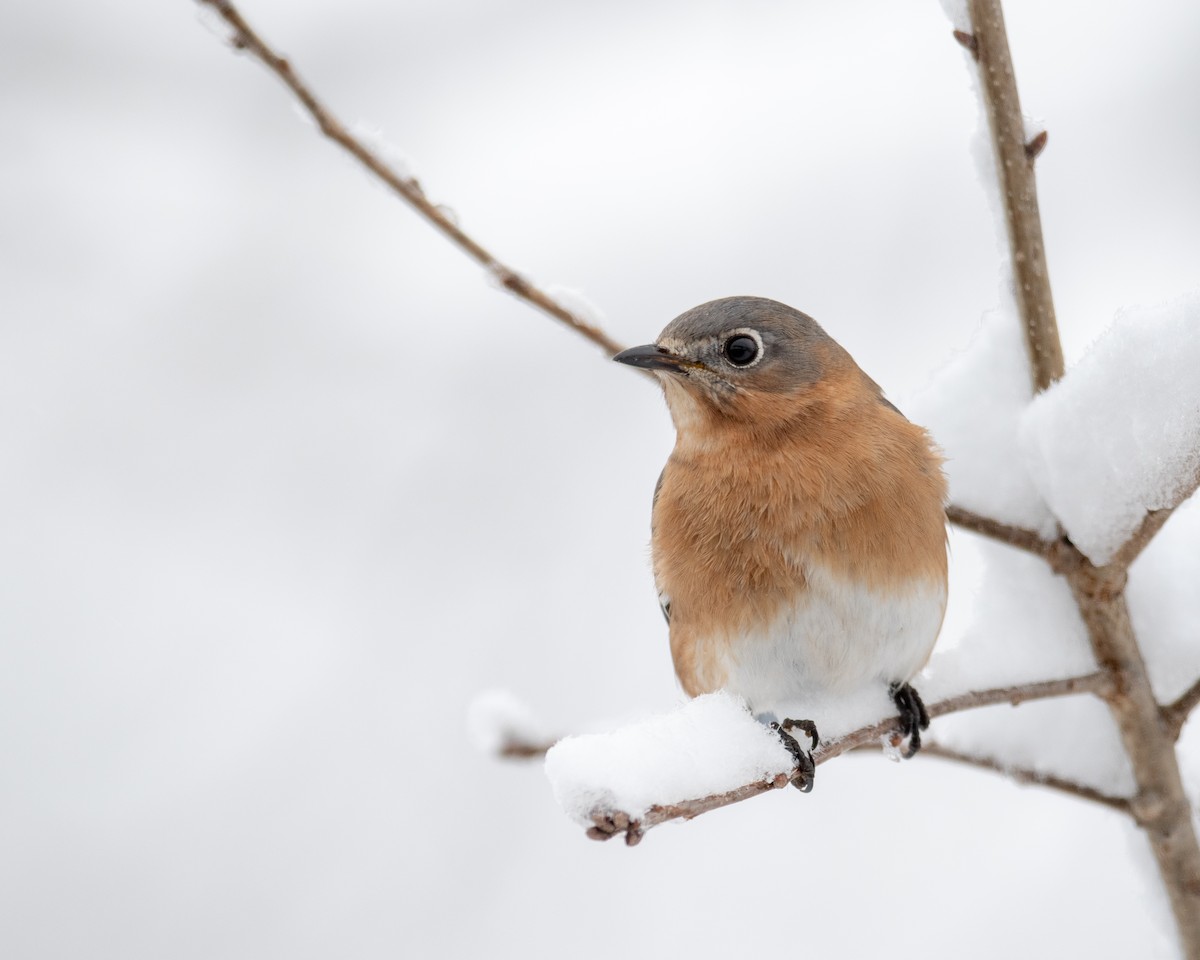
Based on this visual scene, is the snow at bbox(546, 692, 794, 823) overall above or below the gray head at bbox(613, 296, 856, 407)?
below

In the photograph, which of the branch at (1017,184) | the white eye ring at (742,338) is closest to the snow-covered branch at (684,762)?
the branch at (1017,184)

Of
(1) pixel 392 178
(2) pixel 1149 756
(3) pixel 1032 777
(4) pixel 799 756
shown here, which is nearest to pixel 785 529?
(4) pixel 799 756

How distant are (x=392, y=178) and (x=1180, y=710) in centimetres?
220

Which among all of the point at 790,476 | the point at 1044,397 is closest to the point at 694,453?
the point at 790,476

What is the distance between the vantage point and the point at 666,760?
2025 mm

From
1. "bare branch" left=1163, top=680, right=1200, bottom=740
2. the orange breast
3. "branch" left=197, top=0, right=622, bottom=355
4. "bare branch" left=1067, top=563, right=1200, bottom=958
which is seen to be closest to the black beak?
the orange breast

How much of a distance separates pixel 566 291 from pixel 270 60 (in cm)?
88

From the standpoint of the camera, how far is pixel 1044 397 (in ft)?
9.18

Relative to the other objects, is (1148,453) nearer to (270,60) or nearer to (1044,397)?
(1044,397)

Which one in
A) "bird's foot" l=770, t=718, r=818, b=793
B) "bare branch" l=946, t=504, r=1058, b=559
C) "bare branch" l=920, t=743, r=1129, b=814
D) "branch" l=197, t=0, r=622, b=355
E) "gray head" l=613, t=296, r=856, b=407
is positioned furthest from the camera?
"gray head" l=613, t=296, r=856, b=407

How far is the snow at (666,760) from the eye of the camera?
179cm

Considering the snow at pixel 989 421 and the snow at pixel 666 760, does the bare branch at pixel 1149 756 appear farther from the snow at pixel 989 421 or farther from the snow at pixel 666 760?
the snow at pixel 666 760

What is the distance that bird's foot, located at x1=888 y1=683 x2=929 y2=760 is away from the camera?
3189mm

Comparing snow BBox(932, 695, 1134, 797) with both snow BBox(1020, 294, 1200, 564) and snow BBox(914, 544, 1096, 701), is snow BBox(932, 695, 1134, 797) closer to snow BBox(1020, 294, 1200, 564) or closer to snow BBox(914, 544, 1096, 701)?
snow BBox(914, 544, 1096, 701)
